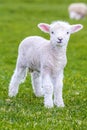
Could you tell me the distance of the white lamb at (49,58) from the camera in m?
10.1

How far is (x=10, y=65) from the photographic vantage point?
19.6m

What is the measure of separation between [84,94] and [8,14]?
3090cm

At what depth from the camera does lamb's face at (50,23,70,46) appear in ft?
32.7

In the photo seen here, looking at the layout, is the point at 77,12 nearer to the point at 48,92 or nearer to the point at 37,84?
the point at 37,84

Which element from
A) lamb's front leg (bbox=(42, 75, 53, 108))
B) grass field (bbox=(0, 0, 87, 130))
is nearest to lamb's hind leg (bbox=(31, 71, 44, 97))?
grass field (bbox=(0, 0, 87, 130))

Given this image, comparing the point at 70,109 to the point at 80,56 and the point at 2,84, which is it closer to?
the point at 2,84

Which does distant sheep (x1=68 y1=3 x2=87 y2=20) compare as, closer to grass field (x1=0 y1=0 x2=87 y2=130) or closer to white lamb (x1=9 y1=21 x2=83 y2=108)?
grass field (x1=0 y1=0 x2=87 y2=130)

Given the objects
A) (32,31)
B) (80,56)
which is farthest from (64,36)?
(32,31)

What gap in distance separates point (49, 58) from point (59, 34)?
715mm

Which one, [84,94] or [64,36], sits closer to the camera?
[64,36]

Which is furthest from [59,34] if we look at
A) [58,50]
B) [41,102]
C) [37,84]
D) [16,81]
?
[37,84]

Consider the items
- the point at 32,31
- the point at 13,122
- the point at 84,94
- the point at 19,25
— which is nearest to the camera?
the point at 13,122

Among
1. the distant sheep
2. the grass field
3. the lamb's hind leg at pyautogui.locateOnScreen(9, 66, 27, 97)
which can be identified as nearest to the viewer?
the grass field

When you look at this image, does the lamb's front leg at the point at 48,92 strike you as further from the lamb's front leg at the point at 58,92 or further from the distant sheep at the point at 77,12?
the distant sheep at the point at 77,12
